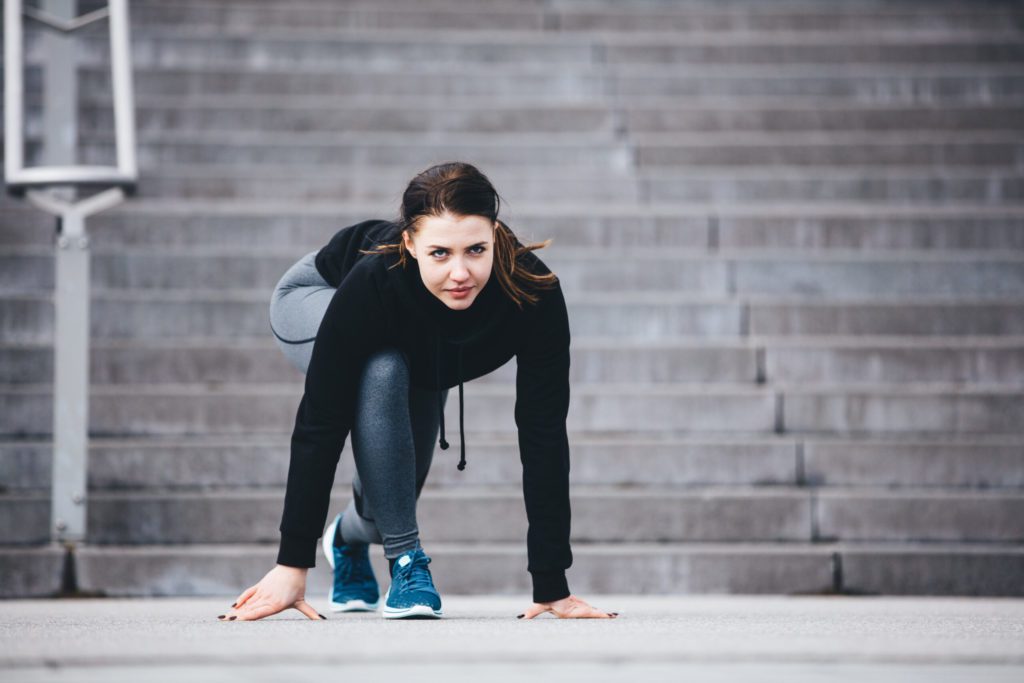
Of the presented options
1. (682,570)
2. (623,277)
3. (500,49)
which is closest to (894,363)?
(623,277)

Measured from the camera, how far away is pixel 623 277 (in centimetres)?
563

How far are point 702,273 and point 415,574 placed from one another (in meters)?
2.77

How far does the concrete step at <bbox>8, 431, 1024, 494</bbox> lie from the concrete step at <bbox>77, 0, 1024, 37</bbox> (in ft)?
11.4

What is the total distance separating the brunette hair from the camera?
2984mm

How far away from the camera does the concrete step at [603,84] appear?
22.9 feet

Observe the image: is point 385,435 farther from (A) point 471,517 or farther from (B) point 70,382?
(B) point 70,382

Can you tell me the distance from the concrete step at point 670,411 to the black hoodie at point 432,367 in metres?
1.73

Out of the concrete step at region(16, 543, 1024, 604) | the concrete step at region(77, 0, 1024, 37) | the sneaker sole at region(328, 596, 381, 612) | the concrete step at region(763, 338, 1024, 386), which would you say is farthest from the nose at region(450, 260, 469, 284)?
the concrete step at region(77, 0, 1024, 37)

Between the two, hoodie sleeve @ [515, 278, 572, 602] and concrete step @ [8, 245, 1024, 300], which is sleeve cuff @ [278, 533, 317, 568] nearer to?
hoodie sleeve @ [515, 278, 572, 602]

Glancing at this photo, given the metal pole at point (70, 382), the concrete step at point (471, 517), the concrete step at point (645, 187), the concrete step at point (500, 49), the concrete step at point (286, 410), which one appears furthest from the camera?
the concrete step at point (500, 49)

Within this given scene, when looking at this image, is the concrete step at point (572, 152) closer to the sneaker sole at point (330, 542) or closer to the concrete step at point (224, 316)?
the concrete step at point (224, 316)

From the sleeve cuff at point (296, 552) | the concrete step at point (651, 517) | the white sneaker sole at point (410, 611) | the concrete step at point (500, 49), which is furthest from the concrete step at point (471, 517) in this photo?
the concrete step at point (500, 49)

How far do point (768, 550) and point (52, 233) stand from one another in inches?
120

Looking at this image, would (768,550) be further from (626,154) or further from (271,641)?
(626,154)
